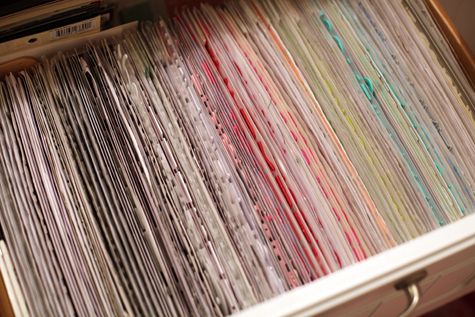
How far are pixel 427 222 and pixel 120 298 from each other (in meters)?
0.46

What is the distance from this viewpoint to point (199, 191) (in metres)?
0.69

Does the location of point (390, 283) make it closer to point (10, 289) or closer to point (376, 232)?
point (376, 232)

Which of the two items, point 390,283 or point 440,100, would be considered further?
point 440,100

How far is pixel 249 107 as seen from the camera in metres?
0.75

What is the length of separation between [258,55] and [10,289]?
515 millimetres

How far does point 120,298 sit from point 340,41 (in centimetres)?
54

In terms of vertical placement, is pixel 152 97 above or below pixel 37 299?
above

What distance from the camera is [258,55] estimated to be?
2.57 ft

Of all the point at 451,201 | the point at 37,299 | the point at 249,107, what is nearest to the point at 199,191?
the point at 249,107

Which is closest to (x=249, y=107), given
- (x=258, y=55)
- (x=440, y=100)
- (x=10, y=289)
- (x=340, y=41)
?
(x=258, y=55)

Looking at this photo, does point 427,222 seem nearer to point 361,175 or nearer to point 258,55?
point 361,175

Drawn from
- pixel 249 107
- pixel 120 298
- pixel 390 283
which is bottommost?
pixel 390 283

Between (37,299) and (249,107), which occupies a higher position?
(249,107)

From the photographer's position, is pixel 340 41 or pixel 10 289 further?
pixel 340 41
